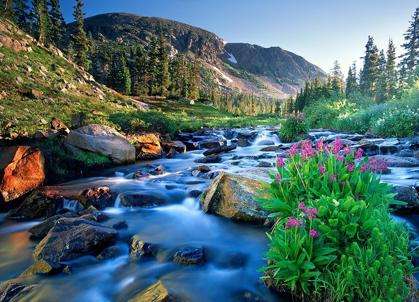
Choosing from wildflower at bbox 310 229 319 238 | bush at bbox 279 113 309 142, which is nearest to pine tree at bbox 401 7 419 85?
bush at bbox 279 113 309 142

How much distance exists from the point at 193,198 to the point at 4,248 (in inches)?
184

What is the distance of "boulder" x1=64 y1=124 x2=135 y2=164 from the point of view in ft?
40.2

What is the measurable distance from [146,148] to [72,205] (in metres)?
7.90

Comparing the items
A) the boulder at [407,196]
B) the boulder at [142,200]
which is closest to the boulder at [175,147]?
the boulder at [142,200]

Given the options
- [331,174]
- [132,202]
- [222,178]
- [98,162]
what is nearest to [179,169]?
[98,162]

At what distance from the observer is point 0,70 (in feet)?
74.1

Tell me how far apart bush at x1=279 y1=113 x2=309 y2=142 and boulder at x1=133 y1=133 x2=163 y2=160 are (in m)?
10.3

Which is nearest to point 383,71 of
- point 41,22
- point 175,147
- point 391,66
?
point 391,66

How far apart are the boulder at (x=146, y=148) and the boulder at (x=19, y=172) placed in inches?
223

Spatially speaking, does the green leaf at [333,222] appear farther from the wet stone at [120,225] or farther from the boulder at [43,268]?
the wet stone at [120,225]

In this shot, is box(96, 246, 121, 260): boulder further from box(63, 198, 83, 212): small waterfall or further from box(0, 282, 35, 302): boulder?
box(63, 198, 83, 212): small waterfall

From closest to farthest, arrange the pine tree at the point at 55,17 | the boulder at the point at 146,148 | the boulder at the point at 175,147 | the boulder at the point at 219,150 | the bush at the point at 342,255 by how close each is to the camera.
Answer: the bush at the point at 342,255 → the boulder at the point at 146,148 → the boulder at the point at 219,150 → the boulder at the point at 175,147 → the pine tree at the point at 55,17

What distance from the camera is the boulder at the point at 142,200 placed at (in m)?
7.38

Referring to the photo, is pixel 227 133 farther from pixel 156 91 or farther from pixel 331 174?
pixel 156 91
